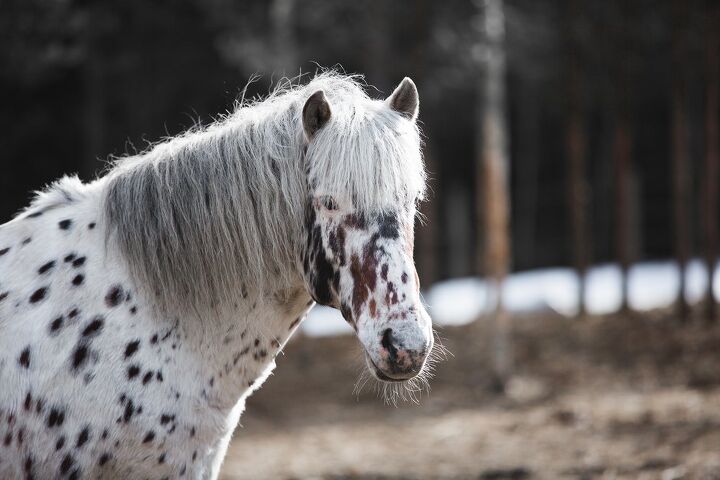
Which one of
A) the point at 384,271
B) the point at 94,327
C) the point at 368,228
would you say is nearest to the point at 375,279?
the point at 384,271

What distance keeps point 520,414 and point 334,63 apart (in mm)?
8160

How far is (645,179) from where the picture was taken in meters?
18.6

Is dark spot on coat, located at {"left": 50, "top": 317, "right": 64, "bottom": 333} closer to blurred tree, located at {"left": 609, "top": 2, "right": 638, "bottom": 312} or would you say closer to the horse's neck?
the horse's neck

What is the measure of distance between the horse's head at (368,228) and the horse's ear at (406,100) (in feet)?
0.41

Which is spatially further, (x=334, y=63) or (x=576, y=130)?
(x=334, y=63)

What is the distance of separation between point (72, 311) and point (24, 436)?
0.47 metres

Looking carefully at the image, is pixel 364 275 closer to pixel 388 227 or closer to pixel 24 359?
pixel 388 227

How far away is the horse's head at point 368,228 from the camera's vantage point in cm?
252

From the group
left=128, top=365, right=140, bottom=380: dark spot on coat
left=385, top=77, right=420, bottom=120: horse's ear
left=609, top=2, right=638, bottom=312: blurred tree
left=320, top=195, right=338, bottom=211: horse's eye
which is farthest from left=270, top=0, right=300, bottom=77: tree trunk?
left=128, top=365, right=140, bottom=380: dark spot on coat

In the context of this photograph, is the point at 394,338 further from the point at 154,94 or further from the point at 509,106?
the point at 509,106

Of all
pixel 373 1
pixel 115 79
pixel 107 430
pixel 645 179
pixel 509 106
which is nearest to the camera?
pixel 107 430

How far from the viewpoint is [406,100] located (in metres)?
3.00

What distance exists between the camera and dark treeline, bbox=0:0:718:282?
1121 centimetres

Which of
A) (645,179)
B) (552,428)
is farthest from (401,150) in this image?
(645,179)
